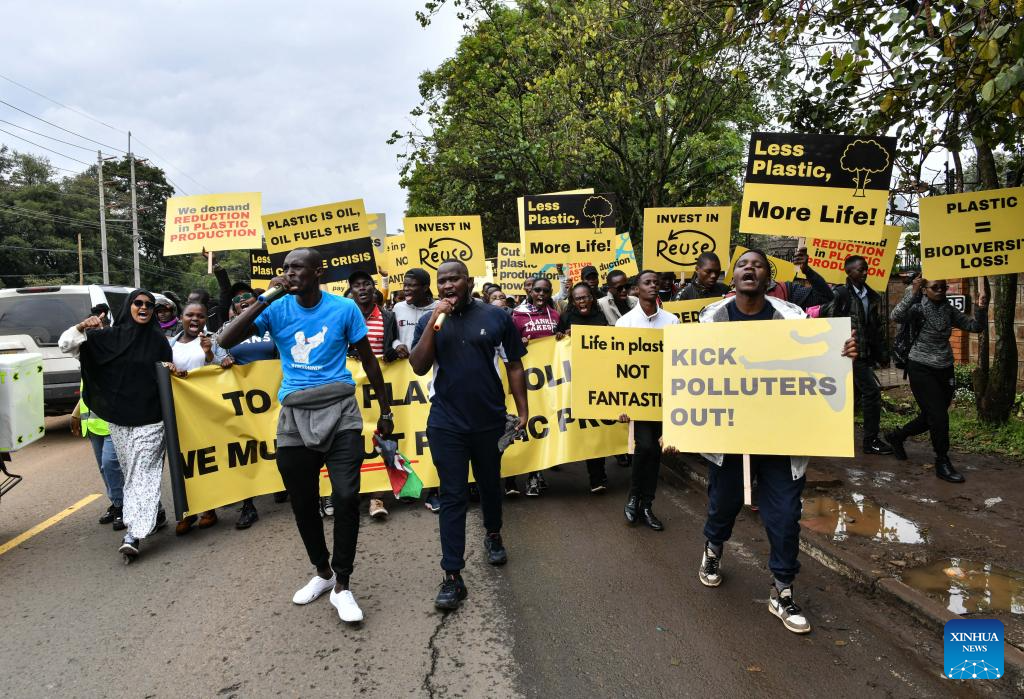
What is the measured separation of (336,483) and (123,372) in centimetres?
233

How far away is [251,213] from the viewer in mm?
9000

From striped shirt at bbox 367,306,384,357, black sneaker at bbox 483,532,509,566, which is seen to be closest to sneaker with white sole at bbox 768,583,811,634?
black sneaker at bbox 483,532,509,566

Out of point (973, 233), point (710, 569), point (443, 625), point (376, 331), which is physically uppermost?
point (973, 233)

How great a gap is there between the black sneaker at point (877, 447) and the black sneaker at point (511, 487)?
3.99 m

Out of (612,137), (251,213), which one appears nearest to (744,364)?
(251,213)

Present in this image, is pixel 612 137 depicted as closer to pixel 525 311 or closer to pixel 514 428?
pixel 525 311

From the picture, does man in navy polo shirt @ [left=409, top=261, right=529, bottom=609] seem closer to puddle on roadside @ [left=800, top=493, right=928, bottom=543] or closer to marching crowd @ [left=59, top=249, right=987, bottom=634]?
marching crowd @ [left=59, top=249, right=987, bottom=634]

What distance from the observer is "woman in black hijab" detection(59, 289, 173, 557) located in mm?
5070

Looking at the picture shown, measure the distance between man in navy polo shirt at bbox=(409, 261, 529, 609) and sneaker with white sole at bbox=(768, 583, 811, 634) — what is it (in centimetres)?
177

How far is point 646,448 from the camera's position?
530 cm

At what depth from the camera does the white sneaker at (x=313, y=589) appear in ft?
13.3

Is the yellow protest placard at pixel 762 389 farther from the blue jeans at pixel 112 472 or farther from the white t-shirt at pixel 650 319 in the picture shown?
the blue jeans at pixel 112 472

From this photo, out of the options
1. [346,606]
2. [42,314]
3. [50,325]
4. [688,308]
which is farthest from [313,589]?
[42,314]

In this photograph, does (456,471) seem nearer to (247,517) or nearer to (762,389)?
(762,389)
